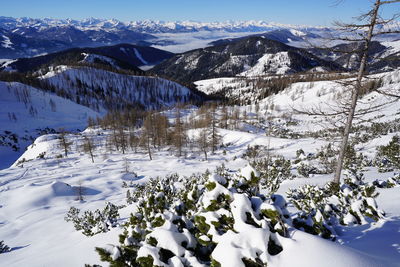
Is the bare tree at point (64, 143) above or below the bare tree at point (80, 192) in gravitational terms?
below

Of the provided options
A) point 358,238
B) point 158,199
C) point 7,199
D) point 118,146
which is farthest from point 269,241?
point 118,146

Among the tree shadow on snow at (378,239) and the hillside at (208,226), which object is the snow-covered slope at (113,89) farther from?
the tree shadow on snow at (378,239)

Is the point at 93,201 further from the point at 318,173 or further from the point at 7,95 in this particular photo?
the point at 7,95

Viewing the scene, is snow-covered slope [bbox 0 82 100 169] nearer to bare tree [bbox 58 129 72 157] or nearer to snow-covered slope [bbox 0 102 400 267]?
bare tree [bbox 58 129 72 157]

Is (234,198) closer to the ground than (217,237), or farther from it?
farther from it

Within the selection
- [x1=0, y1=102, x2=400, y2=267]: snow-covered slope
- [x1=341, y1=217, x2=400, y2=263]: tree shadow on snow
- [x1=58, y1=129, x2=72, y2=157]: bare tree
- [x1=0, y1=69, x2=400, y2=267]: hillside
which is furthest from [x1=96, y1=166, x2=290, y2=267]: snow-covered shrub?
[x1=58, y1=129, x2=72, y2=157]: bare tree

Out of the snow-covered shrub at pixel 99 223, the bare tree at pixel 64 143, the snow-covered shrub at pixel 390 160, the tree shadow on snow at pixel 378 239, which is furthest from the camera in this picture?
the bare tree at pixel 64 143

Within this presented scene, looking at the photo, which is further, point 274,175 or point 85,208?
point 85,208

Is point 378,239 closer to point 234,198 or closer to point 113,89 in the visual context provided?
point 234,198

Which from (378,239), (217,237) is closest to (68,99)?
(217,237)

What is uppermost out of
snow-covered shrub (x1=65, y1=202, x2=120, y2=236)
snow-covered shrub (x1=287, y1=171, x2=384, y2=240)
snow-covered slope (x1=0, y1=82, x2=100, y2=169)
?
snow-covered shrub (x1=287, y1=171, x2=384, y2=240)

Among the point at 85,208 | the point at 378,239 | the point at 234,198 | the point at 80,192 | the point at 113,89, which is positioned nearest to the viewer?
the point at 234,198

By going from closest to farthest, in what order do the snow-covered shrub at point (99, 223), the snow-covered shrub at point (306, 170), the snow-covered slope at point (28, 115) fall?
the snow-covered shrub at point (99, 223) < the snow-covered shrub at point (306, 170) < the snow-covered slope at point (28, 115)

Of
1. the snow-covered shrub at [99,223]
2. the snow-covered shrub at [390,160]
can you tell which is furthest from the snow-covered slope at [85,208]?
the snow-covered shrub at [390,160]
